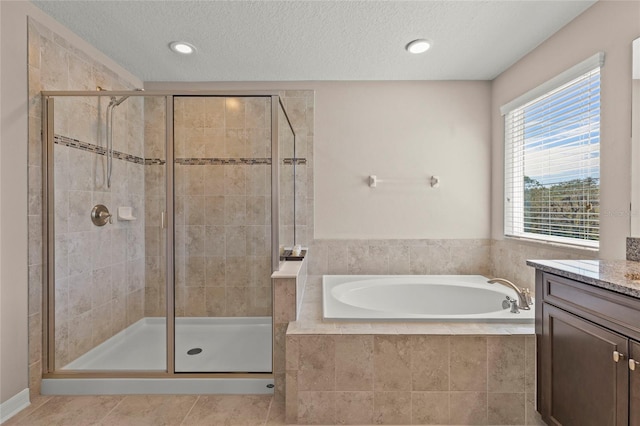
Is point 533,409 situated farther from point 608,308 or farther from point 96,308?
point 96,308

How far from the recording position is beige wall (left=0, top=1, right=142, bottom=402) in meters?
1.70

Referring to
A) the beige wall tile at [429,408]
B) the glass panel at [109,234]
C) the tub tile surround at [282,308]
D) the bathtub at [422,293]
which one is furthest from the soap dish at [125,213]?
the beige wall tile at [429,408]

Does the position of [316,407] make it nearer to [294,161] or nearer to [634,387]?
[634,387]

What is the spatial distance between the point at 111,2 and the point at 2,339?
1.96 meters

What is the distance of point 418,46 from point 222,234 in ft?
6.55

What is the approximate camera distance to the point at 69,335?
2.08m

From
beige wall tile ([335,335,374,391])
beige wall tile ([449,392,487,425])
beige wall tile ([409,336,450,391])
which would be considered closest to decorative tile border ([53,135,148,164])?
beige wall tile ([335,335,374,391])

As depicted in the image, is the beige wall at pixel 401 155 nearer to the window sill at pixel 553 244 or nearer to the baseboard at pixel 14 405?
the window sill at pixel 553 244

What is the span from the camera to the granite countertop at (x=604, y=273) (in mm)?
1066

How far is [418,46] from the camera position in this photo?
224 cm

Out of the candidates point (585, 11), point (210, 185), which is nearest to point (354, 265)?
point (210, 185)

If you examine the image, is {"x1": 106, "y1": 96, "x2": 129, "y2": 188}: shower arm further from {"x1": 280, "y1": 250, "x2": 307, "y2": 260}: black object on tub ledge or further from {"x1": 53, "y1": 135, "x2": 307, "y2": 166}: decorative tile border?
{"x1": 280, "y1": 250, "x2": 307, "y2": 260}: black object on tub ledge

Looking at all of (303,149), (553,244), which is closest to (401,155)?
(303,149)

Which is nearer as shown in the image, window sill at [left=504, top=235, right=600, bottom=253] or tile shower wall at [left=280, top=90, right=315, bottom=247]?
window sill at [left=504, top=235, right=600, bottom=253]
